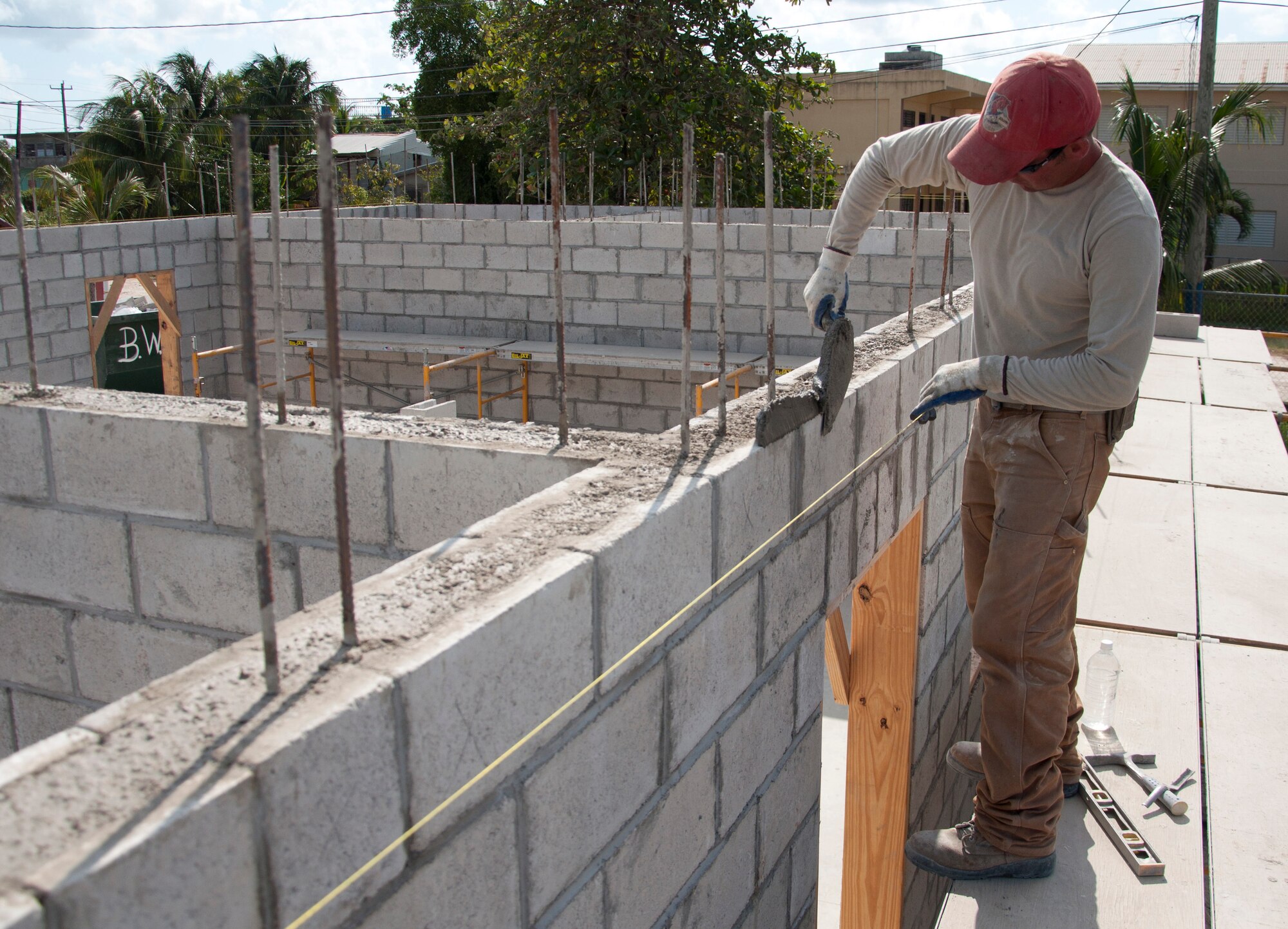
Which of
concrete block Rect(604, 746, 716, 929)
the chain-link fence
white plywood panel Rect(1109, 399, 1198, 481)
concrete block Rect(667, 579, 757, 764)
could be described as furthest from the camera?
the chain-link fence

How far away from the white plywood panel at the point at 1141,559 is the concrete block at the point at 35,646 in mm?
3371

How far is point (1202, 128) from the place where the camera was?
15609mm

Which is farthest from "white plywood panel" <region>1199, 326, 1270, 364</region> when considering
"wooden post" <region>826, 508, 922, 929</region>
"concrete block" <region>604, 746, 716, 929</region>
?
"concrete block" <region>604, 746, 716, 929</region>

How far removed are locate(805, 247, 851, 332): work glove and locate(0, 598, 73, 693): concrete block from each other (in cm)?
219

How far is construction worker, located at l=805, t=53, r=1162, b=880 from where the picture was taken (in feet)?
7.79

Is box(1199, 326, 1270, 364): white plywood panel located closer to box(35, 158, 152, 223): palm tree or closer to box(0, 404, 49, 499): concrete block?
box(0, 404, 49, 499): concrete block

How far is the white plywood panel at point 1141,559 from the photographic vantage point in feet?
14.0

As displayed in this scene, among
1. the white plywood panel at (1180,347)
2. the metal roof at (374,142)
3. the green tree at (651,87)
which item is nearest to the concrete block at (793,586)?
the white plywood panel at (1180,347)

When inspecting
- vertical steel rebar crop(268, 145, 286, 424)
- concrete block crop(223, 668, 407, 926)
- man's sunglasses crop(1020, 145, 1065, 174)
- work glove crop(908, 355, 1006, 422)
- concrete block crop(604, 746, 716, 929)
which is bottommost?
concrete block crop(604, 746, 716, 929)

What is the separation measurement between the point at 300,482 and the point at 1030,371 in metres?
1.74

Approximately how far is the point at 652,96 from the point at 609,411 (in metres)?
7.86

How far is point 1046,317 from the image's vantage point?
8.69 feet

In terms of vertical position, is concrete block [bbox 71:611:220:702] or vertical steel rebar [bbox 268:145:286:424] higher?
vertical steel rebar [bbox 268:145:286:424]

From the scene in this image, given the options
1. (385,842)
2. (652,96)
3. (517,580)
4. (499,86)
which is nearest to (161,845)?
(385,842)
